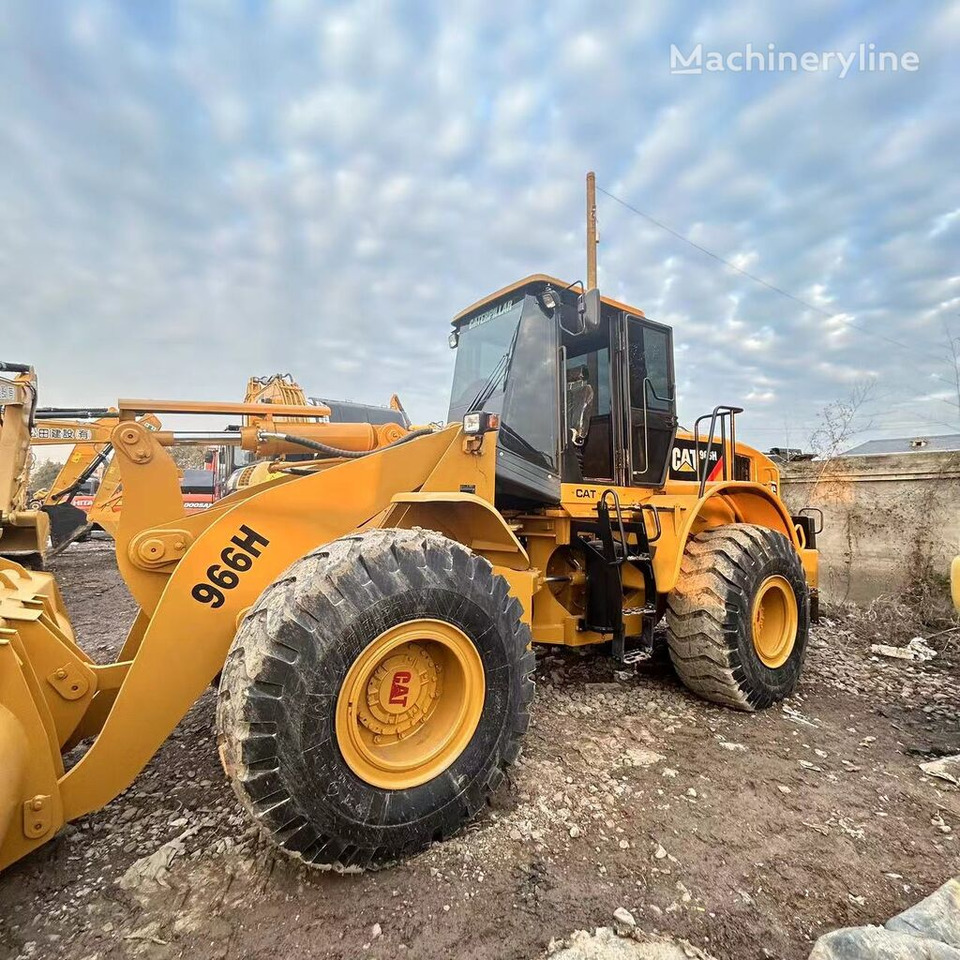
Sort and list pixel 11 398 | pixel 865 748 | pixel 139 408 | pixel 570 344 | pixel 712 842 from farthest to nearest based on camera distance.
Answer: pixel 11 398 → pixel 570 344 → pixel 865 748 → pixel 139 408 → pixel 712 842

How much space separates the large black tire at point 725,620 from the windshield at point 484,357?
5.70 ft

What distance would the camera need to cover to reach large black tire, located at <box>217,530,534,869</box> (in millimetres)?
1961

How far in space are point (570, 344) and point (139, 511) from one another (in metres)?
2.93

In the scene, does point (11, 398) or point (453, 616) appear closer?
point (453, 616)

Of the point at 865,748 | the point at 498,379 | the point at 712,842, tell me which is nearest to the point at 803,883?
the point at 712,842

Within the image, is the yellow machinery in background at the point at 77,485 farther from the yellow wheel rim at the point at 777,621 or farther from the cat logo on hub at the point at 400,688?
the yellow wheel rim at the point at 777,621

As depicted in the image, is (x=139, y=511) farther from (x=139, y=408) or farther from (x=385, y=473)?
(x=385, y=473)

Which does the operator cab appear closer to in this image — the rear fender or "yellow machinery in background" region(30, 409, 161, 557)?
the rear fender

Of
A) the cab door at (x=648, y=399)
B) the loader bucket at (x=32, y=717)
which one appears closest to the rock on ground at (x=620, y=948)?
the loader bucket at (x=32, y=717)

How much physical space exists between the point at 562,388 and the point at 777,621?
2.39 m

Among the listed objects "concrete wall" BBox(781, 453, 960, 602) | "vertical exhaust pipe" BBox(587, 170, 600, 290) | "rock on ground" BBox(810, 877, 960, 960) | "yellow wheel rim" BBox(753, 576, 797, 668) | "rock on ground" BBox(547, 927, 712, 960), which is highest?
"vertical exhaust pipe" BBox(587, 170, 600, 290)

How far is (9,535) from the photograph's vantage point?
26.5ft

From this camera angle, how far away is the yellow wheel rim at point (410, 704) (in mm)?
2176

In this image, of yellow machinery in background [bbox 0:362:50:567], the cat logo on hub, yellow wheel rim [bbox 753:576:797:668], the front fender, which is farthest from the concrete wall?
yellow machinery in background [bbox 0:362:50:567]
